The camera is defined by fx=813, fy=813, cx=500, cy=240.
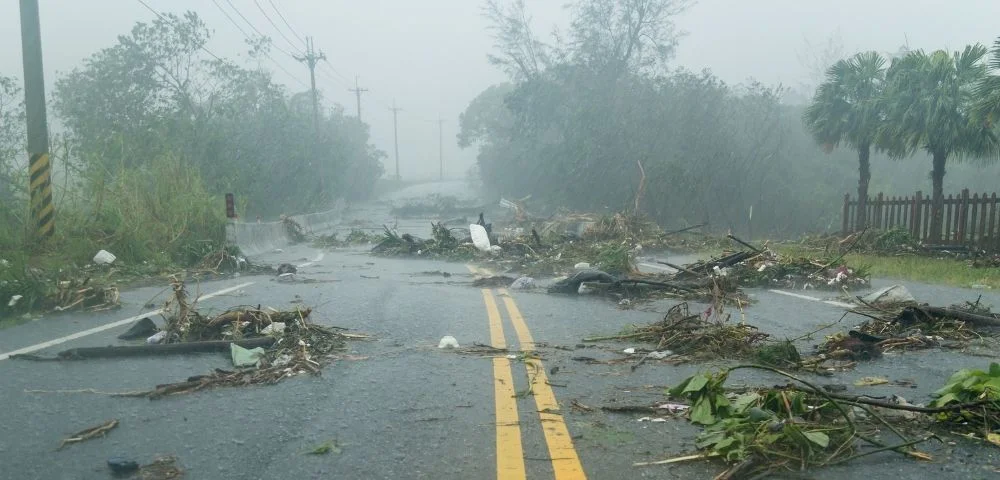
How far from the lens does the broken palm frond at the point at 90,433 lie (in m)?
4.52

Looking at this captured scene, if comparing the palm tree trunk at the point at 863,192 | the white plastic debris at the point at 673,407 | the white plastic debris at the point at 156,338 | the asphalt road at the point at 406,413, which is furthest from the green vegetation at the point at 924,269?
the white plastic debris at the point at 156,338

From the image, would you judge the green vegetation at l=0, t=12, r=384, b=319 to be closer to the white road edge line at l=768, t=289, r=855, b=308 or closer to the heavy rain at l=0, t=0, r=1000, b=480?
the heavy rain at l=0, t=0, r=1000, b=480

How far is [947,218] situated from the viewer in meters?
20.1

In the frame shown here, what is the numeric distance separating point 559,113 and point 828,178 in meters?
14.7

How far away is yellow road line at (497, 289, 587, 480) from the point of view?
3992mm

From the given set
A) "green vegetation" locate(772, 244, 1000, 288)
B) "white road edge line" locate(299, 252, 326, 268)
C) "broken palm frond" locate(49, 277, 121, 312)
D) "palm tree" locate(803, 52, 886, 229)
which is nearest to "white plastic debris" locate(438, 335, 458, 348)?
"broken palm frond" locate(49, 277, 121, 312)

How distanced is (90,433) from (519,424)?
2.45 m

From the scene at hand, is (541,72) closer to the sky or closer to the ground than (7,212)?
closer to the sky

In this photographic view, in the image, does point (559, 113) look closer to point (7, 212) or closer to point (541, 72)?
point (541, 72)

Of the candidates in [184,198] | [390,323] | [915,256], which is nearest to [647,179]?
[915,256]

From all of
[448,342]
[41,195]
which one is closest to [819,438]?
[448,342]

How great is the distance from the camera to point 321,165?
52.0 m

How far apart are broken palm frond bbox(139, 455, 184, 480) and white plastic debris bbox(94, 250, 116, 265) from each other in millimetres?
11603

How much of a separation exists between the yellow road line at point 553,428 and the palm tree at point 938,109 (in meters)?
18.1
